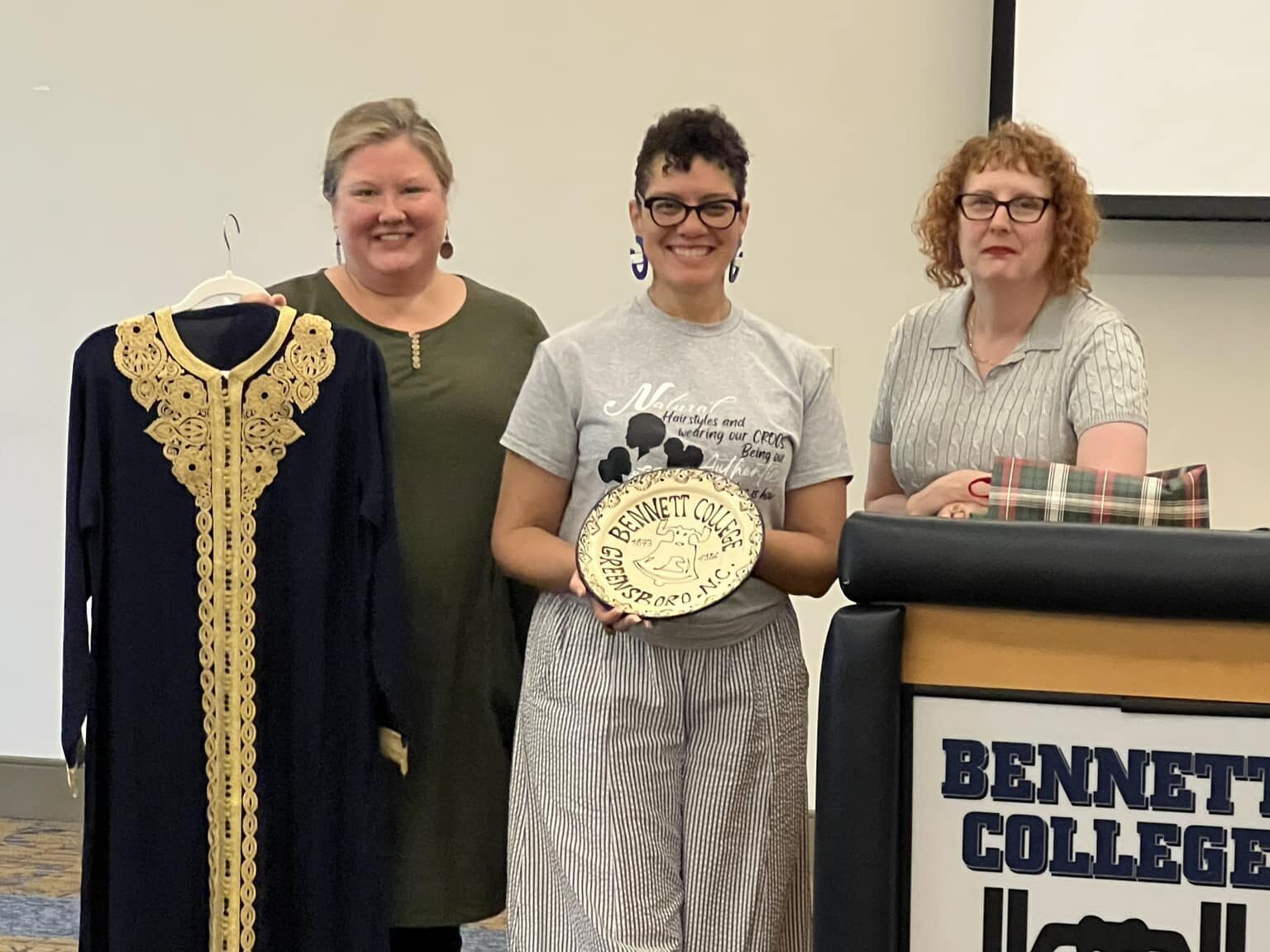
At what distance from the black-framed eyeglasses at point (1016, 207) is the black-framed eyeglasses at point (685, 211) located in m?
0.35

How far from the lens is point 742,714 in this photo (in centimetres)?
169

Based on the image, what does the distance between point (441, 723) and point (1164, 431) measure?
1.79 m

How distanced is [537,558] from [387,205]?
0.56 metres

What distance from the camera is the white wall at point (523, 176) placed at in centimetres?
296

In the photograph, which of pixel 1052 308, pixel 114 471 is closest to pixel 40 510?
pixel 114 471

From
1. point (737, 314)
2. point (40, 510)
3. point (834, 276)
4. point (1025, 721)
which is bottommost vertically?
point (1025, 721)

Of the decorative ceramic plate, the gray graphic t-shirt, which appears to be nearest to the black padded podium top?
the decorative ceramic plate

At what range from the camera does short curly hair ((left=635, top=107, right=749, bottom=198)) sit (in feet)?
5.53

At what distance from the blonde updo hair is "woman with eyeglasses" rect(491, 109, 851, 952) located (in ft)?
1.23

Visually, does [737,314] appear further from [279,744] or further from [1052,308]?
[279,744]

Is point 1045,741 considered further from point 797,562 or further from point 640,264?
point 640,264

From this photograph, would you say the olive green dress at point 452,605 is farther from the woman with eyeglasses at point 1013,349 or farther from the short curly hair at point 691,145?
the woman with eyeglasses at point 1013,349

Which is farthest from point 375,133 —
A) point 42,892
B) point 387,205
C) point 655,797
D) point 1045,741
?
point 42,892

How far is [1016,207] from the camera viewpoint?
1804 mm
